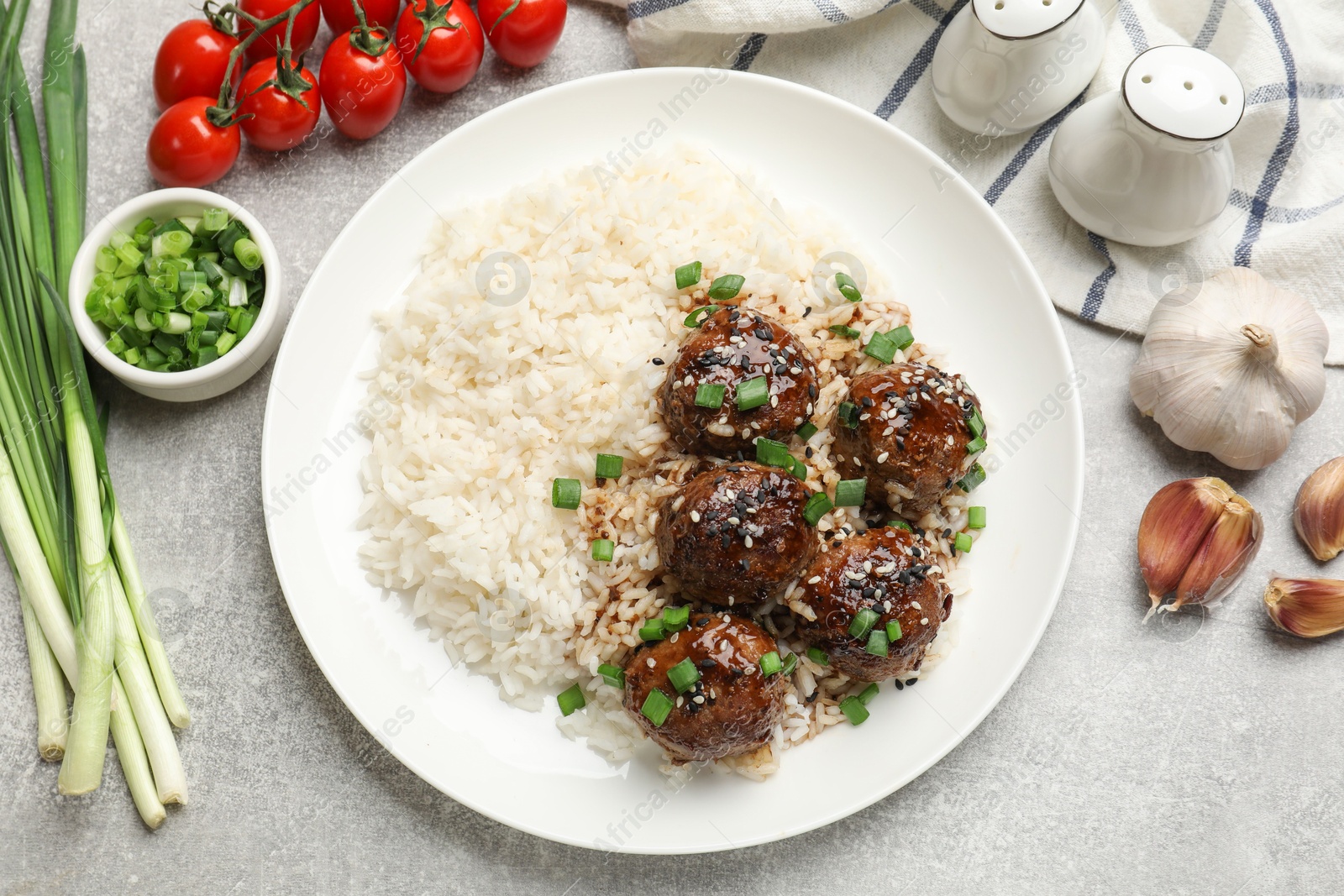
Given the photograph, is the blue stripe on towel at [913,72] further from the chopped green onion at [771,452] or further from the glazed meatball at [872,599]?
the glazed meatball at [872,599]

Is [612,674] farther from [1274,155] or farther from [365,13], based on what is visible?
[1274,155]

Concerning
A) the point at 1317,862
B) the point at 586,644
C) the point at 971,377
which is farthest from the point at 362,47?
the point at 1317,862

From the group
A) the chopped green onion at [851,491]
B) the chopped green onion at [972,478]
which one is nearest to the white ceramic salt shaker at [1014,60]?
the chopped green onion at [972,478]

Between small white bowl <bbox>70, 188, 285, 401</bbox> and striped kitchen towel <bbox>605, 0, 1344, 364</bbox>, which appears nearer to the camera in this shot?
small white bowl <bbox>70, 188, 285, 401</bbox>

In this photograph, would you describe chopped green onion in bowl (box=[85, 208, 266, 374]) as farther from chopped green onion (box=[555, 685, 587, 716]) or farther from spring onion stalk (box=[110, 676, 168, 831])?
chopped green onion (box=[555, 685, 587, 716])


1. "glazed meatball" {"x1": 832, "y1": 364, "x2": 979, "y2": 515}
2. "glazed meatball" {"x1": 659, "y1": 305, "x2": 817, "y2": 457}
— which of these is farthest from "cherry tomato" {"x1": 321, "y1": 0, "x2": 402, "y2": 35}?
"glazed meatball" {"x1": 832, "y1": 364, "x2": 979, "y2": 515}

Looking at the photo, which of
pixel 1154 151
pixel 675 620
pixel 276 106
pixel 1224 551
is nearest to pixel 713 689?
pixel 675 620
